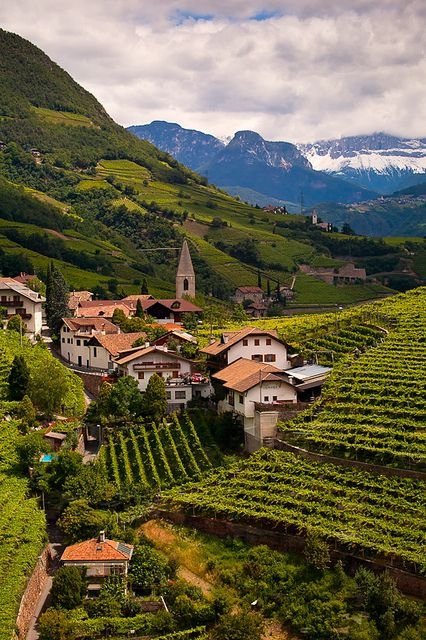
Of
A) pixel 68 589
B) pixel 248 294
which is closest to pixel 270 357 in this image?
pixel 68 589

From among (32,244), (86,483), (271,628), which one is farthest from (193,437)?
(32,244)

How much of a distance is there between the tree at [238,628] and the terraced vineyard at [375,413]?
1166cm

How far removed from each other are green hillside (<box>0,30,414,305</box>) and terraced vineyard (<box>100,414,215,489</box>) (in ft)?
192

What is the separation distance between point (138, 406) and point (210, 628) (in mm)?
22886

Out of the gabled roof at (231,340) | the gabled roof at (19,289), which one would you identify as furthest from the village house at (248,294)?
the gabled roof at (231,340)

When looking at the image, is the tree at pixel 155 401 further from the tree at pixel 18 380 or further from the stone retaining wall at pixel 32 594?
the stone retaining wall at pixel 32 594

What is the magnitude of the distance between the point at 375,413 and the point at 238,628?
16.5 metres

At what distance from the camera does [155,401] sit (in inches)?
2296

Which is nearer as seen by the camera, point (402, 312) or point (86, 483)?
point (86, 483)

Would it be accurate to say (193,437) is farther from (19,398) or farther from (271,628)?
(271,628)

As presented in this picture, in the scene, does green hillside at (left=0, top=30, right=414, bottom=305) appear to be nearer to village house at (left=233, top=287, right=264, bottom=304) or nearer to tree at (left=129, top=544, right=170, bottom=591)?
village house at (left=233, top=287, right=264, bottom=304)

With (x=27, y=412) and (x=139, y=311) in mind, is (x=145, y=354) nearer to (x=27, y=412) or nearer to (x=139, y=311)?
(x=27, y=412)

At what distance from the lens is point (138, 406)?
58.5 metres

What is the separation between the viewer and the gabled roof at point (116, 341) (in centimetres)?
7080
